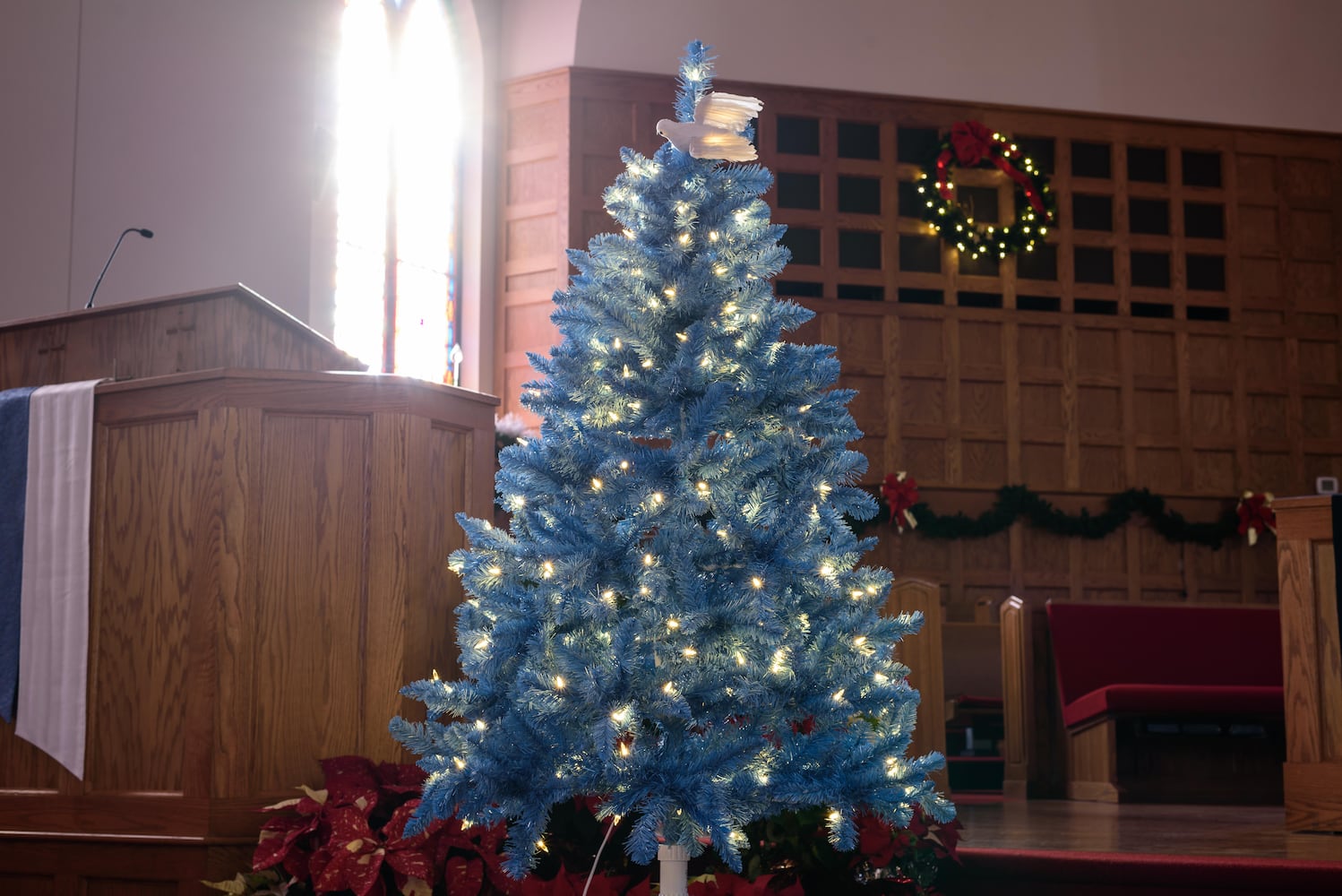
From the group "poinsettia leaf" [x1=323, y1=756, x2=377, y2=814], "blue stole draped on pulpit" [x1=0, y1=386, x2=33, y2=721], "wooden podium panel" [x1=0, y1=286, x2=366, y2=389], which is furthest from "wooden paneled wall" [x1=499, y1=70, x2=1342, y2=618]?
"poinsettia leaf" [x1=323, y1=756, x2=377, y2=814]

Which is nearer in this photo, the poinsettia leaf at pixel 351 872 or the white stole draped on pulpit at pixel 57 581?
the poinsettia leaf at pixel 351 872

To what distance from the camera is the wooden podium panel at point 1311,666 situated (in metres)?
4.61

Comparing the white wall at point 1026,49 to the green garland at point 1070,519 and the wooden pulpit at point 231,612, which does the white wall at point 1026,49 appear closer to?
the green garland at point 1070,519

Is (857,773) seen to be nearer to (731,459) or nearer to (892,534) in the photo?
(731,459)

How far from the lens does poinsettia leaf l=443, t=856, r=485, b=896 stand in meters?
2.98

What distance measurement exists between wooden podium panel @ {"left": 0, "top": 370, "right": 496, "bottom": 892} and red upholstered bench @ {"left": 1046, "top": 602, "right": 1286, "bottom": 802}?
378cm

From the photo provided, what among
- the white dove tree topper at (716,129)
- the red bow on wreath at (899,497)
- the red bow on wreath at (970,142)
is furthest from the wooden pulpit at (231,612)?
the red bow on wreath at (970,142)

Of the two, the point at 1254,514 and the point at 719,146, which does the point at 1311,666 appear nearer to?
the point at 719,146

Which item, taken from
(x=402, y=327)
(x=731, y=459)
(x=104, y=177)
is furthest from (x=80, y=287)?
(x=731, y=459)

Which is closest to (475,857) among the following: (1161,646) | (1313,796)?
(1313,796)

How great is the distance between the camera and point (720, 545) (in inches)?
102

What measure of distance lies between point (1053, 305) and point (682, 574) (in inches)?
303

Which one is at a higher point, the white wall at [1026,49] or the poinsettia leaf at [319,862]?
the white wall at [1026,49]

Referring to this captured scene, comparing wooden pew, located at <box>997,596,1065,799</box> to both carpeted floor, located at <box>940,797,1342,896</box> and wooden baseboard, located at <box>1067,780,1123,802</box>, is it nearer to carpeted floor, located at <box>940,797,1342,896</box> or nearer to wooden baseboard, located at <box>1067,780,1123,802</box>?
wooden baseboard, located at <box>1067,780,1123,802</box>
